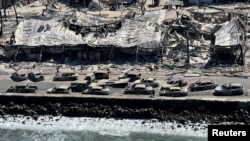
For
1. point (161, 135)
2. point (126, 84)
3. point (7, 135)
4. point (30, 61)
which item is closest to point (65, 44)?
point (30, 61)

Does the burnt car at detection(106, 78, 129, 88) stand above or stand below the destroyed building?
below

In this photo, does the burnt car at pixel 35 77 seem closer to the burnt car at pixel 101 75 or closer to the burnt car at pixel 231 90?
the burnt car at pixel 101 75

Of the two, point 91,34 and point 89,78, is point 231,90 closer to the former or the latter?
point 89,78

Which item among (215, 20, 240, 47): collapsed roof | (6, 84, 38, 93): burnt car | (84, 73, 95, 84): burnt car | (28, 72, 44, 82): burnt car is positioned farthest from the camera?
(215, 20, 240, 47): collapsed roof

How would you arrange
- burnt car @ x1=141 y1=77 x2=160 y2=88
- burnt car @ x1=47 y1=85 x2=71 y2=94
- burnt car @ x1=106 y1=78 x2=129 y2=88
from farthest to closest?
burnt car @ x1=106 y1=78 x2=129 y2=88 → burnt car @ x1=141 y1=77 x2=160 y2=88 → burnt car @ x1=47 y1=85 x2=71 y2=94

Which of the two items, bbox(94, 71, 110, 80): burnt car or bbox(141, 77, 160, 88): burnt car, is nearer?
bbox(141, 77, 160, 88): burnt car

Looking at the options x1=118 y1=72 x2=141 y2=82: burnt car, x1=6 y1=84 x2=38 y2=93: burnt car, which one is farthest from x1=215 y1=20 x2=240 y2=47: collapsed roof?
x1=6 y1=84 x2=38 y2=93: burnt car

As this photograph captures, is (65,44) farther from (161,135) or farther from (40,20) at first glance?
(161,135)

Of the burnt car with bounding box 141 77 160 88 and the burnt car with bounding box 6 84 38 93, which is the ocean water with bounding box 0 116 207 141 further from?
the burnt car with bounding box 141 77 160 88
